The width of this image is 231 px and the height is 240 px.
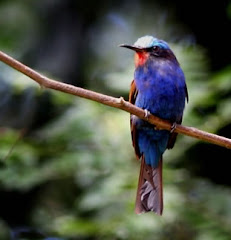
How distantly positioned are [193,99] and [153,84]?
0.56 meters

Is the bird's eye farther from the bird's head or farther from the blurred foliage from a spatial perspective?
the blurred foliage

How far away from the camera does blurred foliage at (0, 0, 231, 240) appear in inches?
187

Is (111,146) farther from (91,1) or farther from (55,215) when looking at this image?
(91,1)

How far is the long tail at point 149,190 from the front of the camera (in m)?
4.33

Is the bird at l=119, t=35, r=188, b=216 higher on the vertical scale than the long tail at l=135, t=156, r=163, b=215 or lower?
higher

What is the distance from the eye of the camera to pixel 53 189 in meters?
5.69

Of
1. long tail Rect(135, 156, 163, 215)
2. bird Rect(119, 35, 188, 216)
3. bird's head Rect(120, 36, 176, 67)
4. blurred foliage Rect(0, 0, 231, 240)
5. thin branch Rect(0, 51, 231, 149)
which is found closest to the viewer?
thin branch Rect(0, 51, 231, 149)

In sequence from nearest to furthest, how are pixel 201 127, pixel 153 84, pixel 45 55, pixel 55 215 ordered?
pixel 153 84 → pixel 201 127 → pixel 55 215 → pixel 45 55

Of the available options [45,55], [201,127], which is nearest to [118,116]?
[201,127]

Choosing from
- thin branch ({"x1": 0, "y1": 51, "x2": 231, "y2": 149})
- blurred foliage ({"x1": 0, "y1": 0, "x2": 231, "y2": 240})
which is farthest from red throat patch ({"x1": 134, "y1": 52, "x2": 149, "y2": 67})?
thin branch ({"x1": 0, "y1": 51, "x2": 231, "y2": 149})

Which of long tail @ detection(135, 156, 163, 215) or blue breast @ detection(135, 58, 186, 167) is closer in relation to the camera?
long tail @ detection(135, 156, 163, 215)

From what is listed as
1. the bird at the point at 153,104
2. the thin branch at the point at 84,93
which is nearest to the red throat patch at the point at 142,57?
the bird at the point at 153,104

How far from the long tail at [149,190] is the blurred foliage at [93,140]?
0.62 ft

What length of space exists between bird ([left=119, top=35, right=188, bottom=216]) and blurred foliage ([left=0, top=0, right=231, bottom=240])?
0.20 meters
